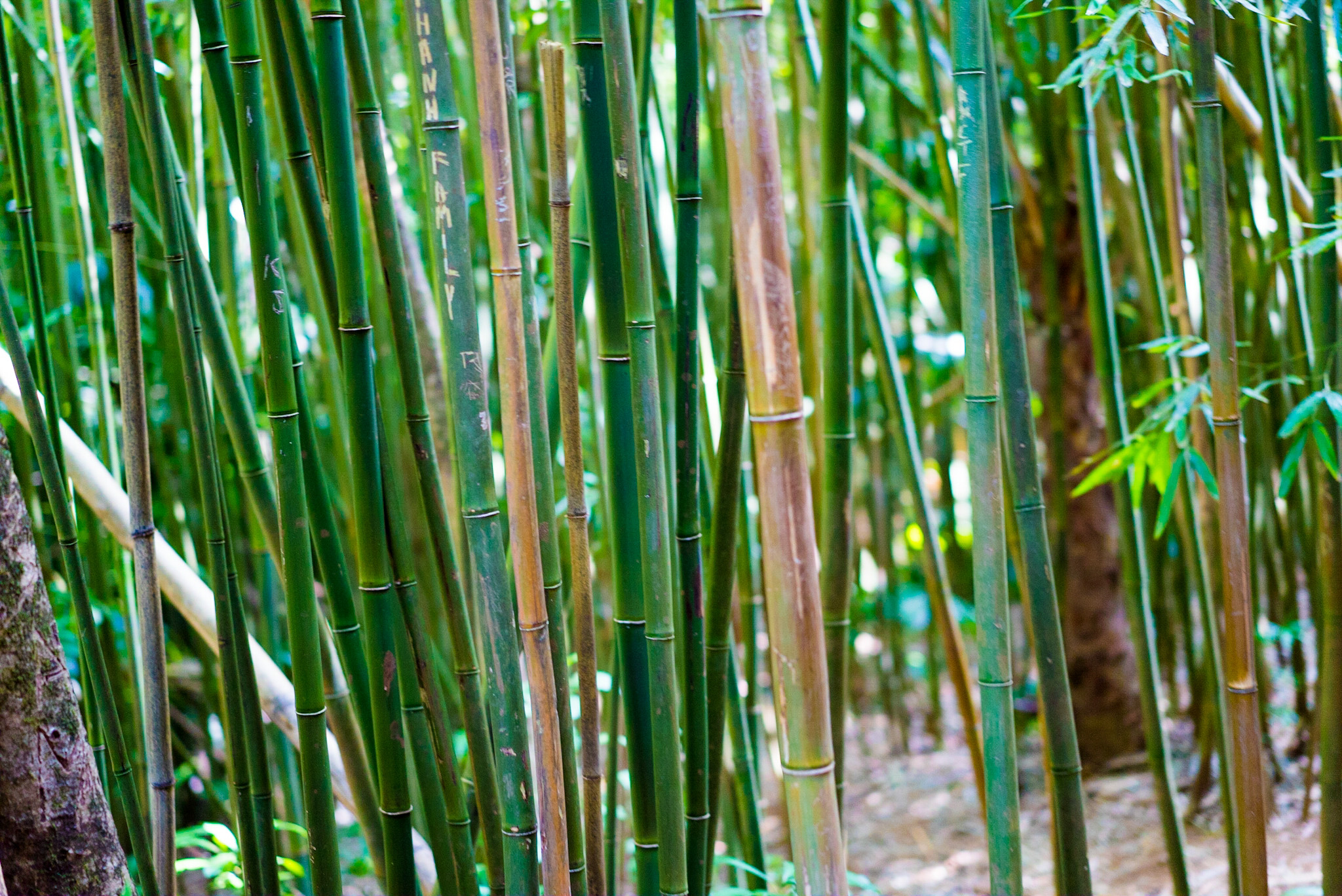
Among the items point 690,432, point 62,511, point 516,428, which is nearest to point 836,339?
point 690,432

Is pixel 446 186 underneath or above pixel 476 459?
above

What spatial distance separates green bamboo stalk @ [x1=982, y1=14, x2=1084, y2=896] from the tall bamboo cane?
0.35 metres

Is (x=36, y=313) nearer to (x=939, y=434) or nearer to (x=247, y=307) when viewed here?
(x=247, y=307)

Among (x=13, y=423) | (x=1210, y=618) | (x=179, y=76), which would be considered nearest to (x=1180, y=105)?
Result: (x=1210, y=618)

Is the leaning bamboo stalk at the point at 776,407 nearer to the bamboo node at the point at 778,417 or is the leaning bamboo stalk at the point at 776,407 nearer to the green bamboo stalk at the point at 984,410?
the bamboo node at the point at 778,417

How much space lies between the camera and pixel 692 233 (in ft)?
2.84

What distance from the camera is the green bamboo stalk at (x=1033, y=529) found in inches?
35.4

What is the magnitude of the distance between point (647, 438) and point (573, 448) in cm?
7

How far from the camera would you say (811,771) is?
53 centimetres

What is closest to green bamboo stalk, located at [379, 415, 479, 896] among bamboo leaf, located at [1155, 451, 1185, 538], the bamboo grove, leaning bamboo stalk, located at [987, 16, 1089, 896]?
the bamboo grove

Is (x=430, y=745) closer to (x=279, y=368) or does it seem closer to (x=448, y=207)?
(x=279, y=368)

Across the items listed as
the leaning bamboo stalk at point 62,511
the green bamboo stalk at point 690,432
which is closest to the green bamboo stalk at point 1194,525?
the green bamboo stalk at point 690,432

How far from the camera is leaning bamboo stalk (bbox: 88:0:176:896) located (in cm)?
76

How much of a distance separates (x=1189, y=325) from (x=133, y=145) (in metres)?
1.73
